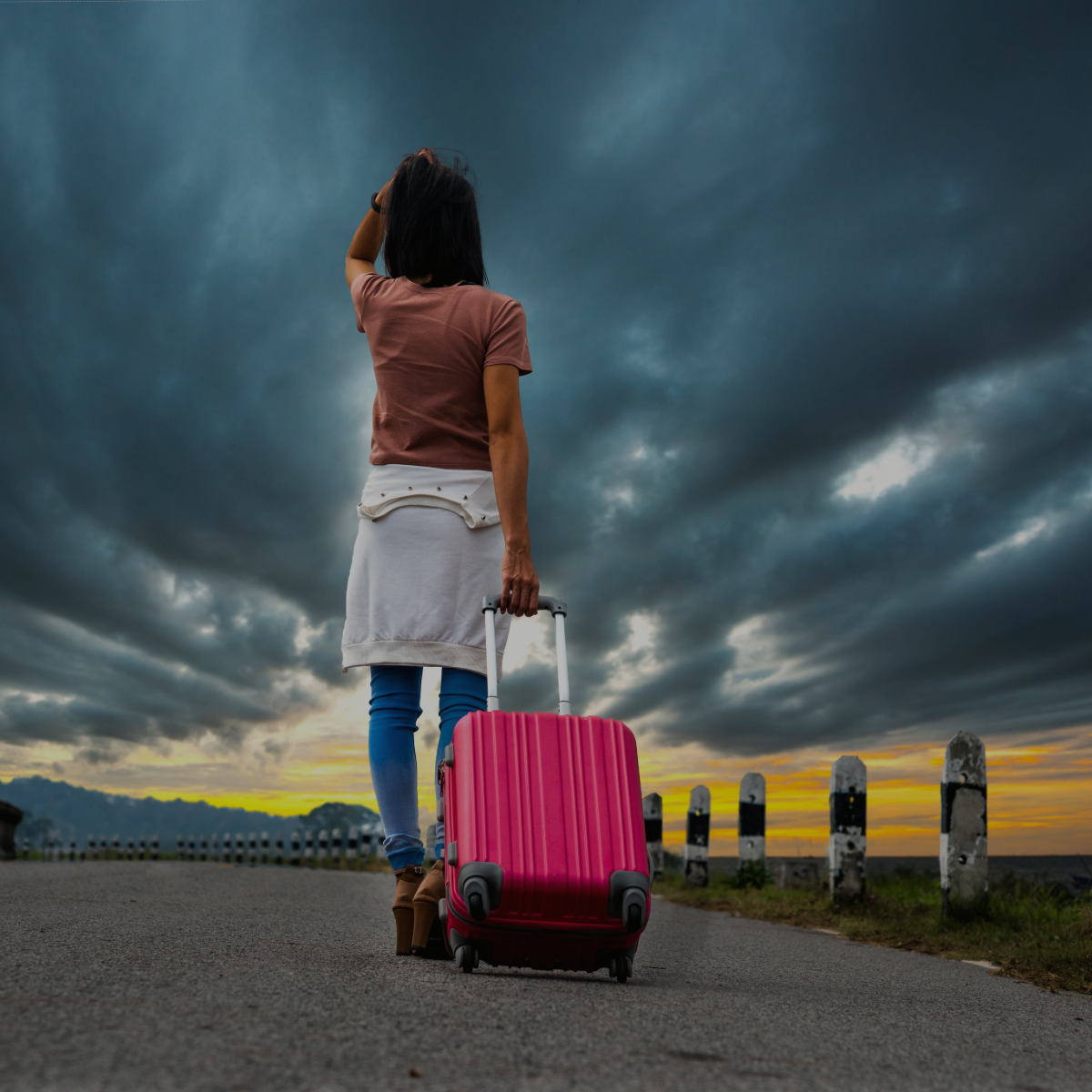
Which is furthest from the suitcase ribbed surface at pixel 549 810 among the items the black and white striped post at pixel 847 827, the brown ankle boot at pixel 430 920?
the black and white striped post at pixel 847 827

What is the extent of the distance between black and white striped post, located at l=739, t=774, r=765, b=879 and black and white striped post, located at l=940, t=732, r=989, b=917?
406 cm

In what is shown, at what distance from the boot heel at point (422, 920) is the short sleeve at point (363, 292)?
1867mm

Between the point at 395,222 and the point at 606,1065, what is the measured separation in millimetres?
2683

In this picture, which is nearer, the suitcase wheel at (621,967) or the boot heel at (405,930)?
the suitcase wheel at (621,967)

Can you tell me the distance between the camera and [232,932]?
3.20 metres

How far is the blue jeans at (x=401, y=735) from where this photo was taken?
9.26 feet

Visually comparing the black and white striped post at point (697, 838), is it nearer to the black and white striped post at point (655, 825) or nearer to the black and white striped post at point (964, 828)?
the black and white striped post at point (655, 825)

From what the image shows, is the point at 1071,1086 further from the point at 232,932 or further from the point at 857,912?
the point at 857,912

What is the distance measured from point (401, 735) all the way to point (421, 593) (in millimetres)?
442

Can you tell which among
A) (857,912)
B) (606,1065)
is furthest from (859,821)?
(606,1065)

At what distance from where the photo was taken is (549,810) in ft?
7.63

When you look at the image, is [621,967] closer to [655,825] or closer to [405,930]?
[405,930]

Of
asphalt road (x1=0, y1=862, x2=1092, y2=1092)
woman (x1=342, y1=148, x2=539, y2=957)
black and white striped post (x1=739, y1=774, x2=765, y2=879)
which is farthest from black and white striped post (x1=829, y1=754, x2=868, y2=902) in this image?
woman (x1=342, y1=148, x2=539, y2=957)

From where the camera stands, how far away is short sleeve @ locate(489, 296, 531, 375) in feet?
9.77
